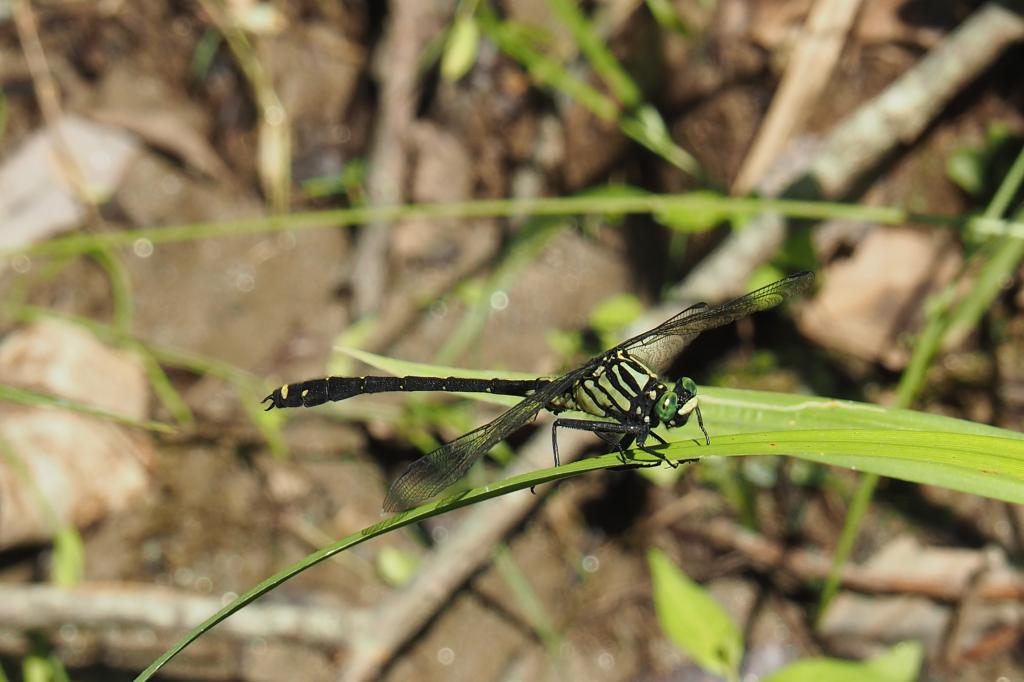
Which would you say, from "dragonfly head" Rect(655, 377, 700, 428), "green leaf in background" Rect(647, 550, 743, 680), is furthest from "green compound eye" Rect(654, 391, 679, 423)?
"green leaf in background" Rect(647, 550, 743, 680)

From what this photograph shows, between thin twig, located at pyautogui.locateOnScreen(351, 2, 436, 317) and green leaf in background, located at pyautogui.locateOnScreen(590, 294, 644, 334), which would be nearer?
green leaf in background, located at pyautogui.locateOnScreen(590, 294, 644, 334)

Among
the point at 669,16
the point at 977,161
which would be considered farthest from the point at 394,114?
the point at 977,161

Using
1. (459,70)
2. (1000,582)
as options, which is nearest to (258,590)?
(1000,582)

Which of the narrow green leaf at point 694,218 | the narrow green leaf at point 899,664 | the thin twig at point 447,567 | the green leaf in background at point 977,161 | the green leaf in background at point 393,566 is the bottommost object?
the narrow green leaf at point 899,664

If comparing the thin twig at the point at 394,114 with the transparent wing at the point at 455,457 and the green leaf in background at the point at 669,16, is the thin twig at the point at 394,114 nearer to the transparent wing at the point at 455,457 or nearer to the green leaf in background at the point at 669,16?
the green leaf in background at the point at 669,16

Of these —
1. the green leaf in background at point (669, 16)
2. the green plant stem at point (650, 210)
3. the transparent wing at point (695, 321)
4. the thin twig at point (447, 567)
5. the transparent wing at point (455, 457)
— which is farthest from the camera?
the green leaf in background at point (669, 16)

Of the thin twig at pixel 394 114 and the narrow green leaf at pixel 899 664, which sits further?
the thin twig at pixel 394 114

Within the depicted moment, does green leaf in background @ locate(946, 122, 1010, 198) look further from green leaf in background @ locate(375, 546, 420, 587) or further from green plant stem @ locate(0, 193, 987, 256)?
green leaf in background @ locate(375, 546, 420, 587)

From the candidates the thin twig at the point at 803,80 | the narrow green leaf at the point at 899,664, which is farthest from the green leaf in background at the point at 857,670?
the thin twig at the point at 803,80
